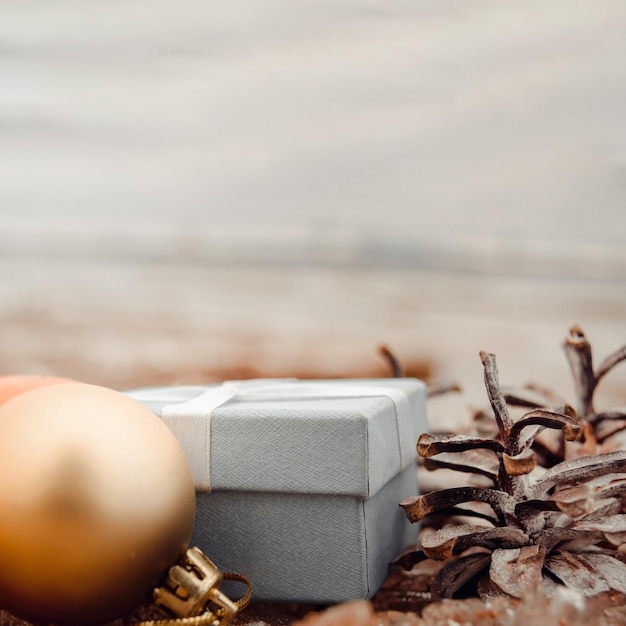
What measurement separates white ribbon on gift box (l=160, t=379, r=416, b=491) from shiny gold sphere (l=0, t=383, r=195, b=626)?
100 mm

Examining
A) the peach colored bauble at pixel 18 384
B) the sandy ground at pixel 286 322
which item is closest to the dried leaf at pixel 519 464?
the peach colored bauble at pixel 18 384

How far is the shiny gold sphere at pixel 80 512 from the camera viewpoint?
1.70ft

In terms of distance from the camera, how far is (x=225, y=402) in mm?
742

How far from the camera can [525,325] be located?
1.55 metres

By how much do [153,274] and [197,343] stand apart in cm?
20

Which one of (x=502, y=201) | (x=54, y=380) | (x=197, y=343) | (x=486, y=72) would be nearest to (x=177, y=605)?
(x=54, y=380)

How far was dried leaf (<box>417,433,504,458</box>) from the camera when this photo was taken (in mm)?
647

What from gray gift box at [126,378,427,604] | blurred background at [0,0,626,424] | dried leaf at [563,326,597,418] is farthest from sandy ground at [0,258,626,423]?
gray gift box at [126,378,427,604]

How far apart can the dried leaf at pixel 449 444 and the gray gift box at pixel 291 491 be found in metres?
0.05

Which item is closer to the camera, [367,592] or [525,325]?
[367,592]

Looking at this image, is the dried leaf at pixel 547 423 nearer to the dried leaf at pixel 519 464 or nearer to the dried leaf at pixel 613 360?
the dried leaf at pixel 519 464

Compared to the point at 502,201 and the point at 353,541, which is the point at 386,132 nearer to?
the point at 502,201

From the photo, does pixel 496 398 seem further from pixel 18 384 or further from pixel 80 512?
pixel 18 384

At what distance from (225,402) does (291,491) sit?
0.44ft
